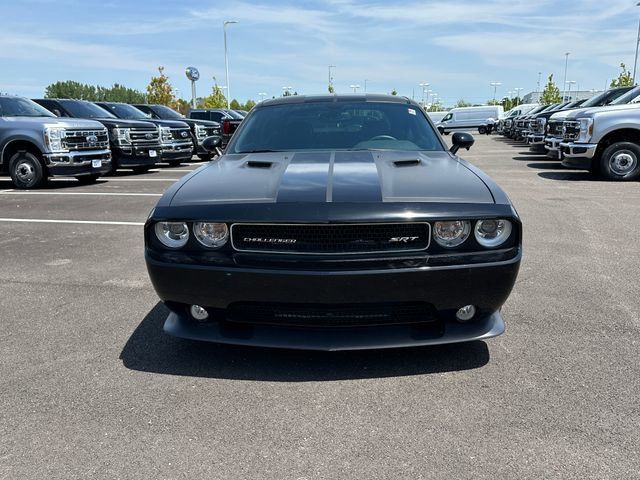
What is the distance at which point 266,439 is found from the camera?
2328mm

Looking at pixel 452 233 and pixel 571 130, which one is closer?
pixel 452 233

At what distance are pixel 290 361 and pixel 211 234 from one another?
2.78 ft

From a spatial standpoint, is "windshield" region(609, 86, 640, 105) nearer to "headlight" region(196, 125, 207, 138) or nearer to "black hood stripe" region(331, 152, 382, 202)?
"black hood stripe" region(331, 152, 382, 202)

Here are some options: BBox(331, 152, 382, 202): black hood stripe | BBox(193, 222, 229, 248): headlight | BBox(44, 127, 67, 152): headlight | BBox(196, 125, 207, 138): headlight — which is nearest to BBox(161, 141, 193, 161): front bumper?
BBox(196, 125, 207, 138): headlight

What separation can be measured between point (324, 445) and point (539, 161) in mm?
15912

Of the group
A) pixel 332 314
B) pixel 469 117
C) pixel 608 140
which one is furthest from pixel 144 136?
pixel 469 117

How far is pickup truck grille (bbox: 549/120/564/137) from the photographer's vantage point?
13398 millimetres

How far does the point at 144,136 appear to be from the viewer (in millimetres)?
13352

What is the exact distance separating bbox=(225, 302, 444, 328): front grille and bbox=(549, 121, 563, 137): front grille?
12.2 metres

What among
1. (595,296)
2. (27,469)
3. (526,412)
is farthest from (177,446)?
(595,296)

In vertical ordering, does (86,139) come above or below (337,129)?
below

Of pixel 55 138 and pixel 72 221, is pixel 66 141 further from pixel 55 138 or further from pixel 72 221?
pixel 72 221

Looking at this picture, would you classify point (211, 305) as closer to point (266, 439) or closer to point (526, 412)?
point (266, 439)

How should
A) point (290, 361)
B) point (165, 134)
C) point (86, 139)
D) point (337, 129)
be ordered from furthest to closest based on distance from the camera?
point (165, 134)
point (86, 139)
point (337, 129)
point (290, 361)
